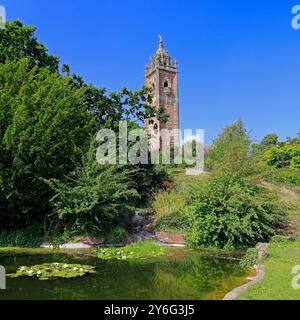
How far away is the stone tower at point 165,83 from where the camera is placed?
48.1 metres

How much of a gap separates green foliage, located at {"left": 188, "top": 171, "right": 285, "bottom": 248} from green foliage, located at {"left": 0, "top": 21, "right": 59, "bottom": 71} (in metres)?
10.9

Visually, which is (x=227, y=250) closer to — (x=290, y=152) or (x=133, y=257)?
(x=133, y=257)

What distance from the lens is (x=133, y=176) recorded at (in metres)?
16.9

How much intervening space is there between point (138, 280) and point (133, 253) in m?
3.35

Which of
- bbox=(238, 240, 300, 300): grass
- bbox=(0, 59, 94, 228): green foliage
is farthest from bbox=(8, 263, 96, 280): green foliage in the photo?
bbox=(0, 59, 94, 228): green foliage

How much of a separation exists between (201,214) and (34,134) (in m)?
6.83

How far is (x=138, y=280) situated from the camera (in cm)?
755

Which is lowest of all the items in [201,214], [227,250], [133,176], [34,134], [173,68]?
[227,250]

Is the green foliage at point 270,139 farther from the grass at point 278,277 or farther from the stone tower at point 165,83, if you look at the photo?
the grass at point 278,277

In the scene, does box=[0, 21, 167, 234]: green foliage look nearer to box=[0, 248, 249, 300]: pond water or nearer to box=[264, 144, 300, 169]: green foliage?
box=[0, 248, 249, 300]: pond water

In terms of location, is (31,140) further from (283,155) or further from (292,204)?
(283,155)

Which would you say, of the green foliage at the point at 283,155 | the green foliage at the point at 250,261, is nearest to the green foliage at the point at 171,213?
the green foliage at the point at 250,261

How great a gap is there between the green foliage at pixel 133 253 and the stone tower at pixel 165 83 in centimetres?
3532
